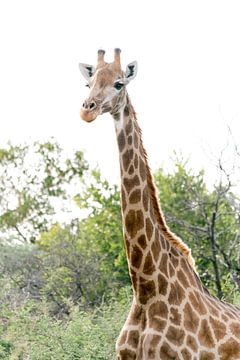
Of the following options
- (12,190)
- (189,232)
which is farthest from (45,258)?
(12,190)

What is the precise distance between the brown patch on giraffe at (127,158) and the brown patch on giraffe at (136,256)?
584 mm

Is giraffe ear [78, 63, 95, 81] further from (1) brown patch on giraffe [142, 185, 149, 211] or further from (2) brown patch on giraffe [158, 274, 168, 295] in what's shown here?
(2) brown patch on giraffe [158, 274, 168, 295]

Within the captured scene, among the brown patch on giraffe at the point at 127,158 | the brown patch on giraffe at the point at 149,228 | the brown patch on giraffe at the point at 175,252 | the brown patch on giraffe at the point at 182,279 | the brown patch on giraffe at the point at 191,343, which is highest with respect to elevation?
the brown patch on giraffe at the point at 127,158

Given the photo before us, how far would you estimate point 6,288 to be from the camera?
16000mm

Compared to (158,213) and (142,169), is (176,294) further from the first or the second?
(142,169)

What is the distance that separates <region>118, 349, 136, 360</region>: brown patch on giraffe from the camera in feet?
23.8

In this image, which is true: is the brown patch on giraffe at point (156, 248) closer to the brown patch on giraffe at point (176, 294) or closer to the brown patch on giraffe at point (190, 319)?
the brown patch on giraffe at point (176, 294)

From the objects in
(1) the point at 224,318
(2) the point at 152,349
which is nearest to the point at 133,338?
(2) the point at 152,349

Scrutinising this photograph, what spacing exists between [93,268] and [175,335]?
11983mm

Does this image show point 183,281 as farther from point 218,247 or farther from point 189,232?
point 189,232

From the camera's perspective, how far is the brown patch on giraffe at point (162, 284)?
7375mm

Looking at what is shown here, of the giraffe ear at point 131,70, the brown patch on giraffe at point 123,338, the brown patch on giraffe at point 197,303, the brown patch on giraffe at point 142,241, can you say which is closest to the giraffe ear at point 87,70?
the giraffe ear at point 131,70

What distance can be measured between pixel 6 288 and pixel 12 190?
646 inches

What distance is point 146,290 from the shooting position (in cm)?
736
